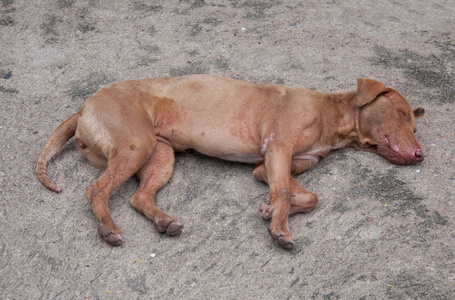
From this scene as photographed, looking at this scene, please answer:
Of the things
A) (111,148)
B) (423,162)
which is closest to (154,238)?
(111,148)

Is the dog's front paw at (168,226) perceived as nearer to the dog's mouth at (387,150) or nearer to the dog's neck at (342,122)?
the dog's neck at (342,122)

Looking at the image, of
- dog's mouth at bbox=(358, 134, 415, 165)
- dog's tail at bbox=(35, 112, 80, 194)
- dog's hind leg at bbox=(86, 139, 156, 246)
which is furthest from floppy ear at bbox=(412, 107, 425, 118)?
dog's tail at bbox=(35, 112, 80, 194)

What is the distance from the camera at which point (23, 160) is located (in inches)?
178

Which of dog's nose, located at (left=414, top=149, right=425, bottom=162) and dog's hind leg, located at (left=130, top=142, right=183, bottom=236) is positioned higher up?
dog's nose, located at (left=414, top=149, right=425, bottom=162)

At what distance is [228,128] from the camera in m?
4.37

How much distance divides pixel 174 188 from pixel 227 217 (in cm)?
64

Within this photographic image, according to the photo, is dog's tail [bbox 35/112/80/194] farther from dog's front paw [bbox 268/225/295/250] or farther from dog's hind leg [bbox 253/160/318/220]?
dog's front paw [bbox 268/225/295/250]

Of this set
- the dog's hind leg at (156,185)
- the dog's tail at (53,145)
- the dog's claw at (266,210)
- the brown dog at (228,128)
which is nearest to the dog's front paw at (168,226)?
the dog's hind leg at (156,185)

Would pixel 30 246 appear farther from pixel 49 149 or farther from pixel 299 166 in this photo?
pixel 299 166

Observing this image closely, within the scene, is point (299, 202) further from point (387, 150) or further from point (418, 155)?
point (418, 155)

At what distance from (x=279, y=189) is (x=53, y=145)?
2128mm

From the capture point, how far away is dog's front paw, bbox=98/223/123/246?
364 cm

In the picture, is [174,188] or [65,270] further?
[174,188]

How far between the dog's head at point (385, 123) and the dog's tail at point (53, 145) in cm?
268
